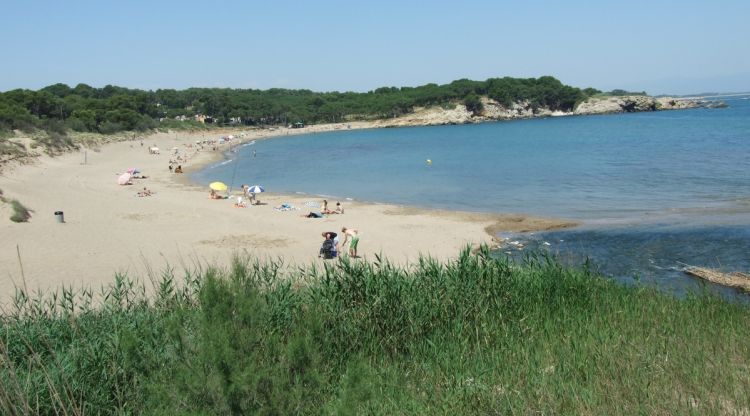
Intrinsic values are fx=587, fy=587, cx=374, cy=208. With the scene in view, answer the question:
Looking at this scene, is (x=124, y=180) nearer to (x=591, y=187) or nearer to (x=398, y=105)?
(x=591, y=187)

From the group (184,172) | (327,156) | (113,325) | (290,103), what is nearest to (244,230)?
(113,325)

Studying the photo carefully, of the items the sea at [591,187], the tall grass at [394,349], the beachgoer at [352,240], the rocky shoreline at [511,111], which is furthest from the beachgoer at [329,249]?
the rocky shoreline at [511,111]

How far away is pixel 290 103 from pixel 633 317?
495ft

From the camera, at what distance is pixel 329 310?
27.0 feet

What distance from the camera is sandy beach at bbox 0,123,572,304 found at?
15.4 m

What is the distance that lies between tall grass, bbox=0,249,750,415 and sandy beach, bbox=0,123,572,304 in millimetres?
2411

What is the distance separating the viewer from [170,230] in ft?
70.3

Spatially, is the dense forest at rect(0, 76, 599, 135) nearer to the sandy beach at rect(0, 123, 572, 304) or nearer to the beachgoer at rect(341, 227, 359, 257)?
the sandy beach at rect(0, 123, 572, 304)

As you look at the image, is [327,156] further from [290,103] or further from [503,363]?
[290,103]

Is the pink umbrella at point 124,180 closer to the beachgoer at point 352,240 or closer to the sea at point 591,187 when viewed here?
the sea at point 591,187

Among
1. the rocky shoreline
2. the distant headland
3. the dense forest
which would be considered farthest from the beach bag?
the rocky shoreline

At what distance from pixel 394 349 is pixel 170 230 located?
15619 millimetres

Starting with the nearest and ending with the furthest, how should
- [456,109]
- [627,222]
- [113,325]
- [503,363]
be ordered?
[503,363]
[113,325]
[627,222]
[456,109]

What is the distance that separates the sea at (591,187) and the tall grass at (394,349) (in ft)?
6.39
